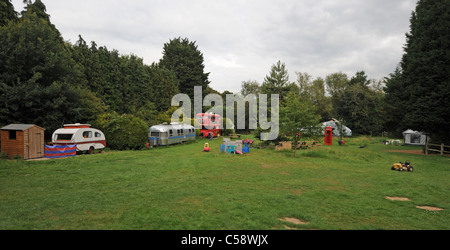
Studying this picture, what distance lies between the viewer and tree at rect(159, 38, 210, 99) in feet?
175

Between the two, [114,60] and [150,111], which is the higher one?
[114,60]

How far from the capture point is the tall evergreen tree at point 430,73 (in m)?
21.4

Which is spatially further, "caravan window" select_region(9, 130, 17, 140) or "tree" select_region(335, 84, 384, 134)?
"tree" select_region(335, 84, 384, 134)

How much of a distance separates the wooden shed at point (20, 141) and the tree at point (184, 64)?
39.2 metres

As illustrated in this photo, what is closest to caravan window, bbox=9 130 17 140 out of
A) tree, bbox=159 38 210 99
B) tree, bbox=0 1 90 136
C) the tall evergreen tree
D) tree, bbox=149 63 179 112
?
tree, bbox=0 1 90 136

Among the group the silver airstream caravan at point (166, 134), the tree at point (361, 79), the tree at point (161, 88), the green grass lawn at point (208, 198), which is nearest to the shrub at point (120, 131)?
the silver airstream caravan at point (166, 134)

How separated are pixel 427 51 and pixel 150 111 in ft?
99.0

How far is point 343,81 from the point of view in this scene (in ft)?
245

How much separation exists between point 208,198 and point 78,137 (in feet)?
43.6

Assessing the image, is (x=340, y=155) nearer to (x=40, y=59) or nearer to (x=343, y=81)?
(x=40, y=59)

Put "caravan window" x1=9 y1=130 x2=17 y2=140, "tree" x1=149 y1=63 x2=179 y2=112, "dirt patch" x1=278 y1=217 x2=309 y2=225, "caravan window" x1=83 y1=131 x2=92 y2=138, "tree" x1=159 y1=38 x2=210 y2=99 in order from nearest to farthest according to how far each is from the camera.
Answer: "dirt patch" x1=278 y1=217 x2=309 y2=225 < "caravan window" x1=9 y1=130 x2=17 y2=140 < "caravan window" x1=83 y1=131 x2=92 y2=138 < "tree" x1=149 y1=63 x2=179 y2=112 < "tree" x1=159 y1=38 x2=210 y2=99

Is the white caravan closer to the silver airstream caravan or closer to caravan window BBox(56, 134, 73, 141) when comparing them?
caravan window BBox(56, 134, 73, 141)

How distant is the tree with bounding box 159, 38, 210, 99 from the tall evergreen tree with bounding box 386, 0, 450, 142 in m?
39.4
